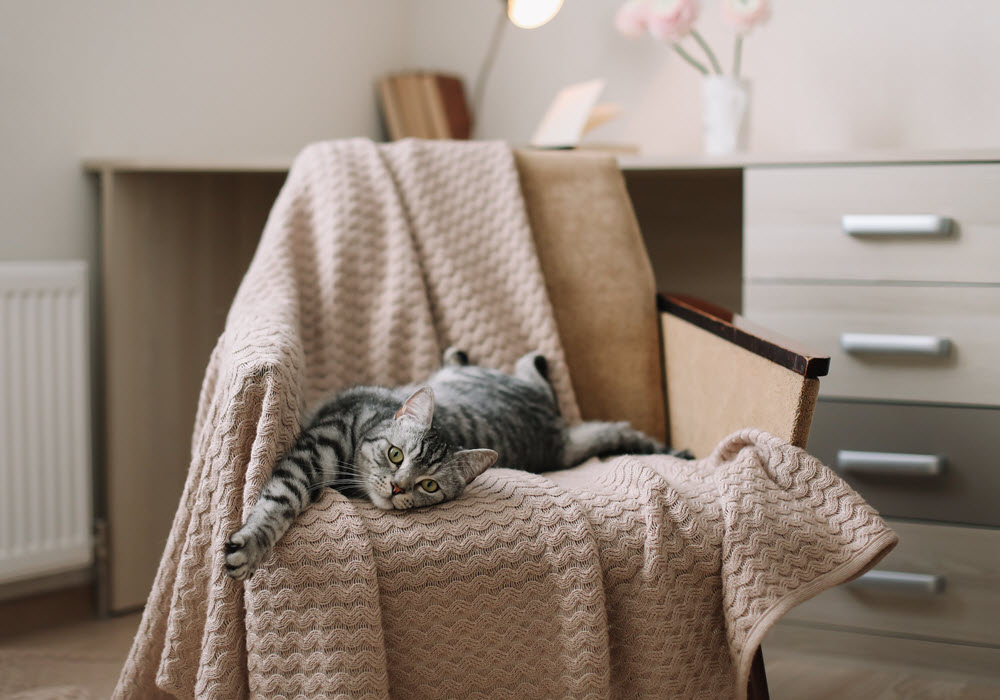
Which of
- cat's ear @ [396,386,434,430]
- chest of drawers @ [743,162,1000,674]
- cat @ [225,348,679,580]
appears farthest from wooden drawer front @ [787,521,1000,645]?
cat's ear @ [396,386,434,430]

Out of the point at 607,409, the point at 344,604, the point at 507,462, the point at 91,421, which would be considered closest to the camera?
the point at 344,604

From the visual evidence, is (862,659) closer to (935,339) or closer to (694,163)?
(935,339)

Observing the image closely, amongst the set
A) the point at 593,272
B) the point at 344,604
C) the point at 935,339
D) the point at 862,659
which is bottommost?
the point at 862,659

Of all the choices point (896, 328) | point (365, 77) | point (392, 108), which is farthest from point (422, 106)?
point (896, 328)

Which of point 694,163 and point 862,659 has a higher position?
point 694,163

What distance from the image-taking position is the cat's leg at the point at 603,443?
130 cm

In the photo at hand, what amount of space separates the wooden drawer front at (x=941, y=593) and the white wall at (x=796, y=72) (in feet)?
2.22

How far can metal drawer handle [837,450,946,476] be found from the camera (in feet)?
4.59

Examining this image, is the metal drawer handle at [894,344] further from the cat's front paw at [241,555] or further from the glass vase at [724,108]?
the cat's front paw at [241,555]

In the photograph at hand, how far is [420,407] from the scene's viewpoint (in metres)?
0.96

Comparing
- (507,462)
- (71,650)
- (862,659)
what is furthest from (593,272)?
(71,650)

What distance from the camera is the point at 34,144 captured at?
152 cm

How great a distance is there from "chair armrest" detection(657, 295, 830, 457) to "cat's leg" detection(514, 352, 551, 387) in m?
0.22

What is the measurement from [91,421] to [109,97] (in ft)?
2.04
